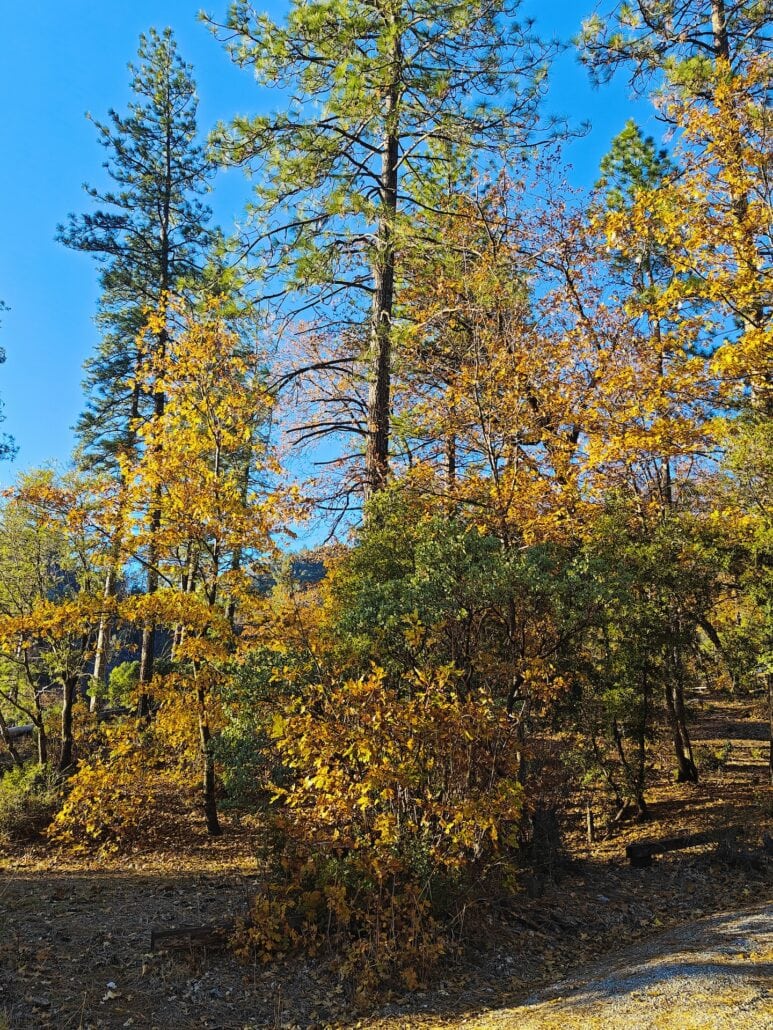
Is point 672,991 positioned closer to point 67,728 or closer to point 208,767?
point 208,767

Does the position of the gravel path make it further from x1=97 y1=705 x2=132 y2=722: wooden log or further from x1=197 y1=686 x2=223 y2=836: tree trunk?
x1=97 y1=705 x2=132 y2=722: wooden log

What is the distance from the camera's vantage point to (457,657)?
612 centimetres

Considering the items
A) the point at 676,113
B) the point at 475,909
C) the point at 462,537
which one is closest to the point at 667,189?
the point at 676,113

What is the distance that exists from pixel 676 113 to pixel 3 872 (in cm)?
1315

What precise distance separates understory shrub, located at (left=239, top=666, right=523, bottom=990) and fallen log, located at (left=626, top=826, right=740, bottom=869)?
2608mm

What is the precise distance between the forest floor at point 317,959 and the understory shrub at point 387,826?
24cm

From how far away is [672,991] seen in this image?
3.66m

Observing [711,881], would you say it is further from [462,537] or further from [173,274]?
→ [173,274]

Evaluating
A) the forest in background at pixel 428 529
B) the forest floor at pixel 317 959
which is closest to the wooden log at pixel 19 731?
the forest in background at pixel 428 529

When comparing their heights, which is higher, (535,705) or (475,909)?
(535,705)

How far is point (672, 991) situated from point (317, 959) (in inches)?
93.3

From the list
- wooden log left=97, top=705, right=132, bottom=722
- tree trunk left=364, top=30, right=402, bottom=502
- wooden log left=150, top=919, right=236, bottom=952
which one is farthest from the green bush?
tree trunk left=364, top=30, right=402, bottom=502

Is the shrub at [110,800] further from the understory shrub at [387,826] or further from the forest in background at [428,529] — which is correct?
the understory shrub at [387,826]

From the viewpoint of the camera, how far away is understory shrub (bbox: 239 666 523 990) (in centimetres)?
473
